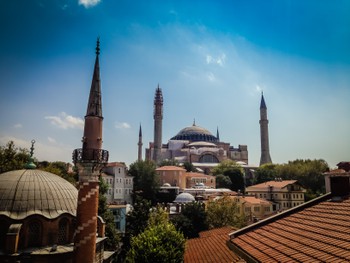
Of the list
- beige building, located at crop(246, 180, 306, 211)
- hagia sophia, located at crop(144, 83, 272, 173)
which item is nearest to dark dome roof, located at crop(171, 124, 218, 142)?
hagia sophia, located at crop(144, 83, 272, 173)

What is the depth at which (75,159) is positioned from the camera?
12.9m

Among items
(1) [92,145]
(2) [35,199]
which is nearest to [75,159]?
(1) [92,145]

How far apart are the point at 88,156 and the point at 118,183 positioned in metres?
33.5

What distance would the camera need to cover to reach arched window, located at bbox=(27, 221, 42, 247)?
12.5m

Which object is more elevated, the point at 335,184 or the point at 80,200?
the point at 335,184

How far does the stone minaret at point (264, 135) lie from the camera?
77.2m

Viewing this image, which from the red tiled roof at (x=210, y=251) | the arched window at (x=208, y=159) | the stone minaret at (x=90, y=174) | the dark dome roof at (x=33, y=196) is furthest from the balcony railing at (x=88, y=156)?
the arched window at (x=208, y=159)

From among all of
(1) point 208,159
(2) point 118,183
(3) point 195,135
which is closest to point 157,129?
(1) point 208,159

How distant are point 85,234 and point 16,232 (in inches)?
112

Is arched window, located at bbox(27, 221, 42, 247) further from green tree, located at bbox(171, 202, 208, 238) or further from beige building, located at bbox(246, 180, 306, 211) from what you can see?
beige building, located at bbox(246, 180, 306, 211)

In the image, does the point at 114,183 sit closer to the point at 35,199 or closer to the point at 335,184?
the point at 35,199

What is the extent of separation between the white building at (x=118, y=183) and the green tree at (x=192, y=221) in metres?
19.7

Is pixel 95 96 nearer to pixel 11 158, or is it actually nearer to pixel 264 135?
pixel 11 158

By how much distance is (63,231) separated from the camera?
1347cm
